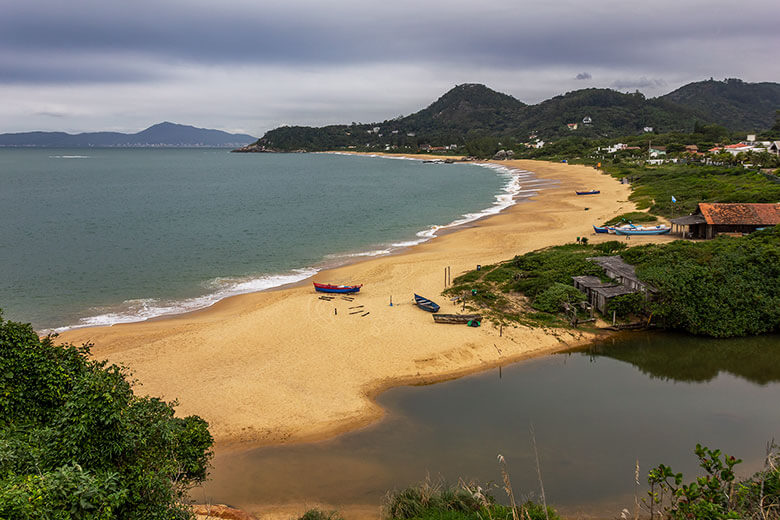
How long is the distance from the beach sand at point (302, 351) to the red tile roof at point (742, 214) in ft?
61.9

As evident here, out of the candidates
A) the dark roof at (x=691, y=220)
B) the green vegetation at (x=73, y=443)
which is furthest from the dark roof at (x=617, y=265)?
the green vegetation at (x=73, y=443)

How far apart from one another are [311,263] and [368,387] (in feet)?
73.6

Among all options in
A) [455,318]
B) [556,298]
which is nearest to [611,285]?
[556,298]

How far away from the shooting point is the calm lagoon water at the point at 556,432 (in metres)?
14.9

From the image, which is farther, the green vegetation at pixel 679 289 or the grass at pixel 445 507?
the green vegetation at pixel 679 289

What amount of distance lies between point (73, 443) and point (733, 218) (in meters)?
43.9

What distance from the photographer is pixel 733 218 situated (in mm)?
36531

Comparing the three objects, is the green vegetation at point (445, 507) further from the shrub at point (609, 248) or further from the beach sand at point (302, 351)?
the shrub at point (609, 248)

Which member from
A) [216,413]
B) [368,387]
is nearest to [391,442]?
[368,387]

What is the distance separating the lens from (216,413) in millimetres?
18359

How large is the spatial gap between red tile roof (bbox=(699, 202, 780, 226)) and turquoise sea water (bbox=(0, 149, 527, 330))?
26.1m

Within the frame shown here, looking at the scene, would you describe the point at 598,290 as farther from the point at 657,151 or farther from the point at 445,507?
the point at 657,151

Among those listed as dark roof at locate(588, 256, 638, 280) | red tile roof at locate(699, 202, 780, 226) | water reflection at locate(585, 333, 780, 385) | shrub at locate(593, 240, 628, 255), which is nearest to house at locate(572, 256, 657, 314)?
dark roof at locate(588, 256, 638, 280)

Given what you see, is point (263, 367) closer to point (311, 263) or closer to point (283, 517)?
point (283, 517)
